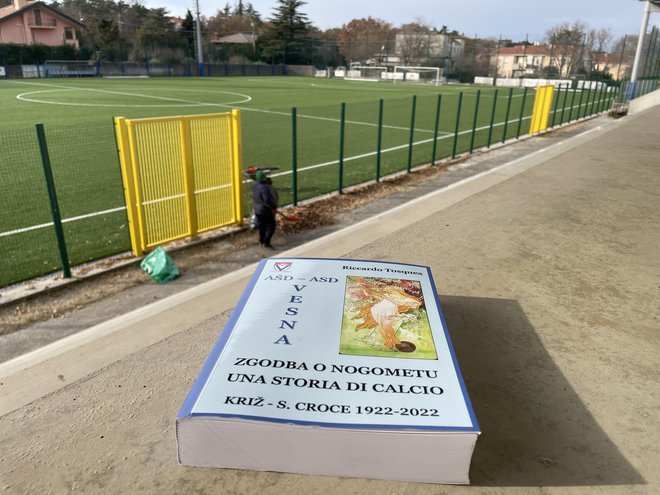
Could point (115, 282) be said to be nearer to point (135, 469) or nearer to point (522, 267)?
point (135, 469)

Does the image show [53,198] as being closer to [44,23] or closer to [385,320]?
[385,320]

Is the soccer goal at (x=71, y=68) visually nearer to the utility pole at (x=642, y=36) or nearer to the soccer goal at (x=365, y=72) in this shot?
the soccer goal at (x=365, y=72)

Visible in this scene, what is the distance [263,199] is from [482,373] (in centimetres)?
412

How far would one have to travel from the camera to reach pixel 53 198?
5.81 metres

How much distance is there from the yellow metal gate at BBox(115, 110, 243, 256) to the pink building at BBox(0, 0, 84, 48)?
241ft

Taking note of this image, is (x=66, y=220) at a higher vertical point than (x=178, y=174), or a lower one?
lower

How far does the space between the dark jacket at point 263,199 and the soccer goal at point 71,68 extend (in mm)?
55199

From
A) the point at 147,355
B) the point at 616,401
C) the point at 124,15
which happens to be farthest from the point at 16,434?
the point at 124,15

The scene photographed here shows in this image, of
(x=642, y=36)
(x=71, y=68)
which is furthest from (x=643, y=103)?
(x=71, y=68)

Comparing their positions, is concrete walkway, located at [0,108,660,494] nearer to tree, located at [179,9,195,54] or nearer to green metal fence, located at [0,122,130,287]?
green metal fence, located at [0,122,130,287]

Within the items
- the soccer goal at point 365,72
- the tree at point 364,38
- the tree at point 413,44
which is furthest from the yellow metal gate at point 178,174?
the tree at point 364,38

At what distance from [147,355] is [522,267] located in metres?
4.28

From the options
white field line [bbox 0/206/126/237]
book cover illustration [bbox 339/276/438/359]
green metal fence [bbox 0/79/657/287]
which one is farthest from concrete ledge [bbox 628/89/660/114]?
book cover illustration [bbox 339/276/438/359]

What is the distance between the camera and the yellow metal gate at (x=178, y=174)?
6.46 metres
